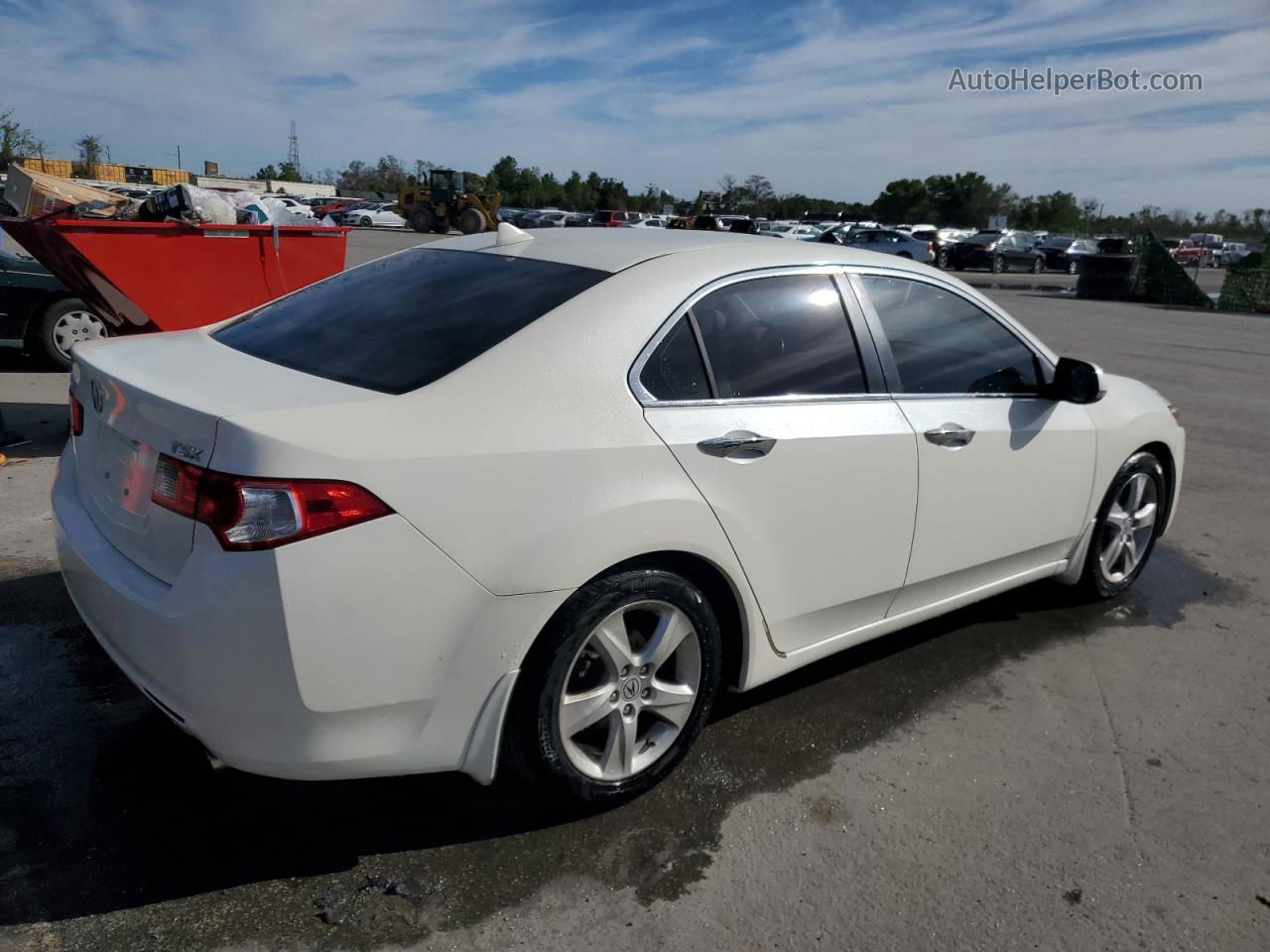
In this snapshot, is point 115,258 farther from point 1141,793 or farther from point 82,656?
point 1141,793

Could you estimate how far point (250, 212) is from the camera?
738 cm

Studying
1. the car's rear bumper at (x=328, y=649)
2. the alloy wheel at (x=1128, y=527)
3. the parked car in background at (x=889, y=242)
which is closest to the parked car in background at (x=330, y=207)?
the parked car in background at (x=889, y=242)

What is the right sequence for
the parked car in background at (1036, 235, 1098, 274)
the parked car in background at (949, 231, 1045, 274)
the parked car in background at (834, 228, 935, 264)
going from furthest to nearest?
the parked car in background at (1036, 235, 1098, 274), the parked car in background at (949, 231, 1045, 274), the parked car in background at (834, 228, 935, 264)

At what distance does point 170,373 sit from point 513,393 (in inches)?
37.7

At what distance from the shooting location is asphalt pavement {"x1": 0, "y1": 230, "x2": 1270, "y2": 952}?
2531 mm

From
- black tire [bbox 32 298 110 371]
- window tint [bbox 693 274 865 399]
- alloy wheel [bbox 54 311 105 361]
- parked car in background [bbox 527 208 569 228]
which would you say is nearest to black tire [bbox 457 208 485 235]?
parked car in background [bbox 527 208 569 228]

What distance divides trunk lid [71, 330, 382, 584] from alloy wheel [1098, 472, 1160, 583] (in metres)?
3.52

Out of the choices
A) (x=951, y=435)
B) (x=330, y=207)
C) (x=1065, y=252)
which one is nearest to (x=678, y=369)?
(x=951, y=435)

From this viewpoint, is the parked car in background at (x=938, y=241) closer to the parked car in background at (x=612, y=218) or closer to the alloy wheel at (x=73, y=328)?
the parked car in background at (x=612, y=218)

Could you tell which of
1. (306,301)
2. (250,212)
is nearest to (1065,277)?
(250,212)

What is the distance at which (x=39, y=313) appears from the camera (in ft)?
28.5

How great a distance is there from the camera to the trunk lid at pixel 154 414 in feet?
7.96

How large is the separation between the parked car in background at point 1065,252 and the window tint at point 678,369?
4092 cm

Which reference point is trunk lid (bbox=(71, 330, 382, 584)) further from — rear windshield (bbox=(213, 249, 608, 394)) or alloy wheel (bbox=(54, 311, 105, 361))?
alloy wheel (bbox=(54, 311, 105, 361))
